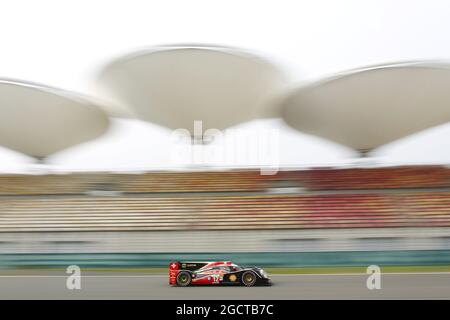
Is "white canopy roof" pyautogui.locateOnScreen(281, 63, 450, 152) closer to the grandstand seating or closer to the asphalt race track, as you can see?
the grandstand seating

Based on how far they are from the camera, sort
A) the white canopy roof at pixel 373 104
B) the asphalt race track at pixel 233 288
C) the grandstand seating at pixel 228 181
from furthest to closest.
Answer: the white canopy roof at pixel 373 104 < the grandstand seating at pixel 228 181 < the asphalt race track at pixel 233 288

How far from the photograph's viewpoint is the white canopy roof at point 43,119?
1644cm

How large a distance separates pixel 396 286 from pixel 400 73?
31.5 ft

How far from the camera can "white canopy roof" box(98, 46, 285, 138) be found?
15273mm

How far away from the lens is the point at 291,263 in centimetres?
974

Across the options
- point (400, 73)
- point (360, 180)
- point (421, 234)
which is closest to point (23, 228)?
point (421, 234)

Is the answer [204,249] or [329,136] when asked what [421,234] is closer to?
[204,249]

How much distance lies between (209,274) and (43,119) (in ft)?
45.9

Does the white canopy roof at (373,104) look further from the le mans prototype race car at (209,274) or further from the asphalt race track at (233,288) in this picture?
the le mans prototype race car at (209,274)

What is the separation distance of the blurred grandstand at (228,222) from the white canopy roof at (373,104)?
2.99m

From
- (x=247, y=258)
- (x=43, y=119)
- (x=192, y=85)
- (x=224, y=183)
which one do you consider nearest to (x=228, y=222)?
(x=247, y=258)

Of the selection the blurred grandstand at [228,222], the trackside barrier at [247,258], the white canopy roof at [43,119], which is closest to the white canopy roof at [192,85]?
the white canopy roof at [43,119]

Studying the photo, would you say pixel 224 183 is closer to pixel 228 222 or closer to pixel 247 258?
pixel 228 222

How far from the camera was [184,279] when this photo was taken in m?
6.41
